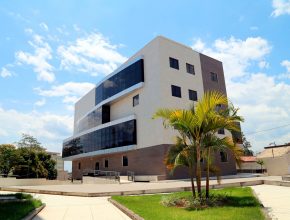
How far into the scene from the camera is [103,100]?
41938mm

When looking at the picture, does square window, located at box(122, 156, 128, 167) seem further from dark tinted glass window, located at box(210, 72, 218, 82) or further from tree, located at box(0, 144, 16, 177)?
tree, located at box(0, 144, 16, 177)

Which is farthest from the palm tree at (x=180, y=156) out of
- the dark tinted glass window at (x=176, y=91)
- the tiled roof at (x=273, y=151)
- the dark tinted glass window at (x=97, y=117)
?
the dark tinted glass window at (x=97, y=117)

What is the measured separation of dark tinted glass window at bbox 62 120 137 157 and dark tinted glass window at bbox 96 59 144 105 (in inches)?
215

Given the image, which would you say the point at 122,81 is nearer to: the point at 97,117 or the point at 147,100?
the point at 147,100

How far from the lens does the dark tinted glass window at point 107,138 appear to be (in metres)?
33.5

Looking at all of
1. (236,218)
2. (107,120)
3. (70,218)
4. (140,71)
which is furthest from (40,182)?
(236,218)

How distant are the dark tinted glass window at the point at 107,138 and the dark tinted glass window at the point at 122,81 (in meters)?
5.45

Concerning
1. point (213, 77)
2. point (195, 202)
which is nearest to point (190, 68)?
point (213, 77)

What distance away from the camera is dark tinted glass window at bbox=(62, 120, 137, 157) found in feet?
110

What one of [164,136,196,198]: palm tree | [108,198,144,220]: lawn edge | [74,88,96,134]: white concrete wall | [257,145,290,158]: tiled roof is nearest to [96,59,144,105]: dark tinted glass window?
[74,88,96,134]: white concrete wall

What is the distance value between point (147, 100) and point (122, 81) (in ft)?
A: 22.0

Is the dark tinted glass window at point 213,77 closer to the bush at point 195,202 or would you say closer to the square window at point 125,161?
the square window at point 125,161

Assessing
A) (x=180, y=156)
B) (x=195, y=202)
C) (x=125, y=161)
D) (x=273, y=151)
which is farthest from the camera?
(x=273, y=151)

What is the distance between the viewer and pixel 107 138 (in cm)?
3762
